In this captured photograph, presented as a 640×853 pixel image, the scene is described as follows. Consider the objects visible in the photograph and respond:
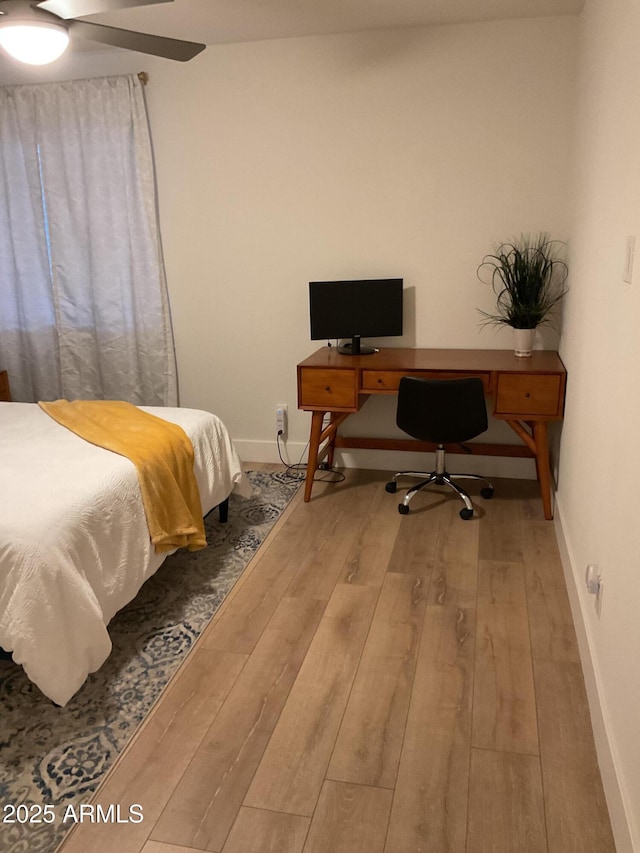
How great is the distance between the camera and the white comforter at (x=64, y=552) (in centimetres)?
196

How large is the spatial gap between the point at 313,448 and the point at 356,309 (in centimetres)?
81

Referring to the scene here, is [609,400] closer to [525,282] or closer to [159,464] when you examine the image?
[525,282]

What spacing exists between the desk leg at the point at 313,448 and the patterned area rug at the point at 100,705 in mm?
587

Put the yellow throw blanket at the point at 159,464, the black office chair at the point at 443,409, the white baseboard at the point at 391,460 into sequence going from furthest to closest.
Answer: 1. the white baseboard at the point at 391,460
2. the black office chair at the point at 443,409
3. the yellow throw blanket at the point at 159,464

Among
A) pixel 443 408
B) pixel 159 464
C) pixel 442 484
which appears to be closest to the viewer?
pixel 159 464

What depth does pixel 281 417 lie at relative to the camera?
13.7ft

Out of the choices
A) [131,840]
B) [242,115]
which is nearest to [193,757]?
[131,840]

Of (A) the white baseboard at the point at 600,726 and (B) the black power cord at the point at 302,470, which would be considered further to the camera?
(B) the black power cord at the point at 302,470

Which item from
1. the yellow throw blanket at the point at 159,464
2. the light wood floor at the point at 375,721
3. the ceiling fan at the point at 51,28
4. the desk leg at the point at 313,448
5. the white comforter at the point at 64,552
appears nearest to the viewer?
the light wood floor at the point at 375,721

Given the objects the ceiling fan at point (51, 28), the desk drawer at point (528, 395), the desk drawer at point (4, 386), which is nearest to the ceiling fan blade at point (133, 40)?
the ceiling fan at point (51, 28)

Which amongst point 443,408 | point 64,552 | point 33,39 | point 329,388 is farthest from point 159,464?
point 33,39

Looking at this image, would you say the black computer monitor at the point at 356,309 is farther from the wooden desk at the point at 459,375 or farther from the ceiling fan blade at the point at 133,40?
the ceiling fan blade at the point at 133,40

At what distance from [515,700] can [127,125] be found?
3.63 meters

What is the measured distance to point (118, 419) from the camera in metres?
3.02
